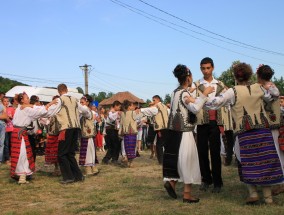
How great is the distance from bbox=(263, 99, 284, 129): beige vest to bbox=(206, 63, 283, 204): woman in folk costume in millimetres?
273

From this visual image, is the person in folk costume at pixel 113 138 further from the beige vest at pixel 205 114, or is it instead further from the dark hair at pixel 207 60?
the dark hair at pixel 207 60

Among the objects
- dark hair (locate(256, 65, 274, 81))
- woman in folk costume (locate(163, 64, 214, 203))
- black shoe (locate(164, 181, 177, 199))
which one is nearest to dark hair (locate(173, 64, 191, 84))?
woman in folk costume (locate(163, 64, 214, 203))

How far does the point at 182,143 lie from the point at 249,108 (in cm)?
100

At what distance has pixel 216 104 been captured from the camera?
5.07 m

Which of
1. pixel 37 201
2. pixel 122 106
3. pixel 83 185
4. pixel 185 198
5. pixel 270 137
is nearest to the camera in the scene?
pixel 270 137

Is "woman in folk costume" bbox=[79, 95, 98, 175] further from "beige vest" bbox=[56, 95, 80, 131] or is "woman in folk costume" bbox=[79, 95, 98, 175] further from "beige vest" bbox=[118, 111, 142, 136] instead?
"beige vest" bbox=[118, 111, 142, 136]

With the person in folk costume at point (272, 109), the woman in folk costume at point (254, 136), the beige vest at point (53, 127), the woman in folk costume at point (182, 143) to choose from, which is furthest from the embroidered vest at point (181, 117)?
the beige vest at point (53, 127)

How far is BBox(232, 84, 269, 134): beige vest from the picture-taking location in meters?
4.95

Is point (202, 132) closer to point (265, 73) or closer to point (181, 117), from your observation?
point (181, 117)

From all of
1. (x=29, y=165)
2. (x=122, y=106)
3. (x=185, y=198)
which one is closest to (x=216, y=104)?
(x=185, y=198)

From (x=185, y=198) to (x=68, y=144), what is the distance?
9.86ft

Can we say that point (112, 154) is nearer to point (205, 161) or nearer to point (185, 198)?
point (205, 161)

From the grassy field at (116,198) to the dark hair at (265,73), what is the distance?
5.30 feet

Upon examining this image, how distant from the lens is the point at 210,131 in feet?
20.1
